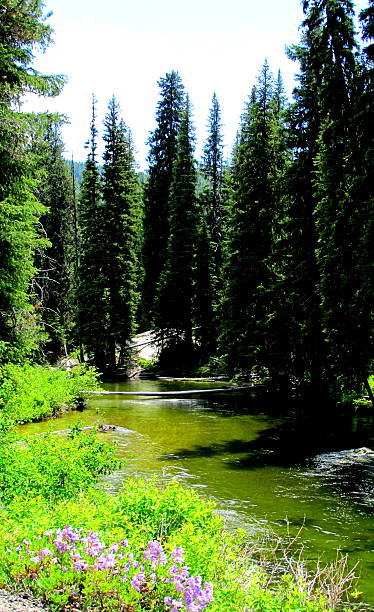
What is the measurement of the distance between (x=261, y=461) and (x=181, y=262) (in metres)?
23.4

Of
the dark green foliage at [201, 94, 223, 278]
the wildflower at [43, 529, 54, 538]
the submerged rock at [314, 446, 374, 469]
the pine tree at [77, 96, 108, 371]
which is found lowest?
the submerged rock at [314, 446, 374, 469]

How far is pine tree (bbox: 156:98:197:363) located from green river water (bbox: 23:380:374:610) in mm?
12778

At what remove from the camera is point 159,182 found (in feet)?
145

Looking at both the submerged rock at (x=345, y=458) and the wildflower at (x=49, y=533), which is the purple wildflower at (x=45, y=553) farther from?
the submerged rock at (x=345, y=458)

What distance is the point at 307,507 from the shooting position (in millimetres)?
10016

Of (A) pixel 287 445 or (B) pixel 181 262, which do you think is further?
(B) pixel 181 262

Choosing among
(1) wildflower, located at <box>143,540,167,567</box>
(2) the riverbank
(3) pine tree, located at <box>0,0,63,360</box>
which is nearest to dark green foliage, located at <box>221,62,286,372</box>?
(3) pine tree, located at <box>0,0,63,360</box>

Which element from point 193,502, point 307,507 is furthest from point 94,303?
point 193,502

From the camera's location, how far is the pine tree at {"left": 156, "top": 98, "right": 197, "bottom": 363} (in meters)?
35.5

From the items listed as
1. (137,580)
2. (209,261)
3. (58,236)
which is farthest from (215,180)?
(137,580)

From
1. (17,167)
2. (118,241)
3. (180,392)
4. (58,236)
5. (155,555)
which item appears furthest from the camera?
(58,236)

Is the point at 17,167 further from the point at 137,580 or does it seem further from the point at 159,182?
the point at 159,182

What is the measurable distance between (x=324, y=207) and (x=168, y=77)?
107 ft

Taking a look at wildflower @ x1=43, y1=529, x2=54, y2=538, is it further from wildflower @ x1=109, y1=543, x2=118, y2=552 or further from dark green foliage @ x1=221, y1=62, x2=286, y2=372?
dark green foliage @ x1=221, y1=62, x2=286, y2=372
